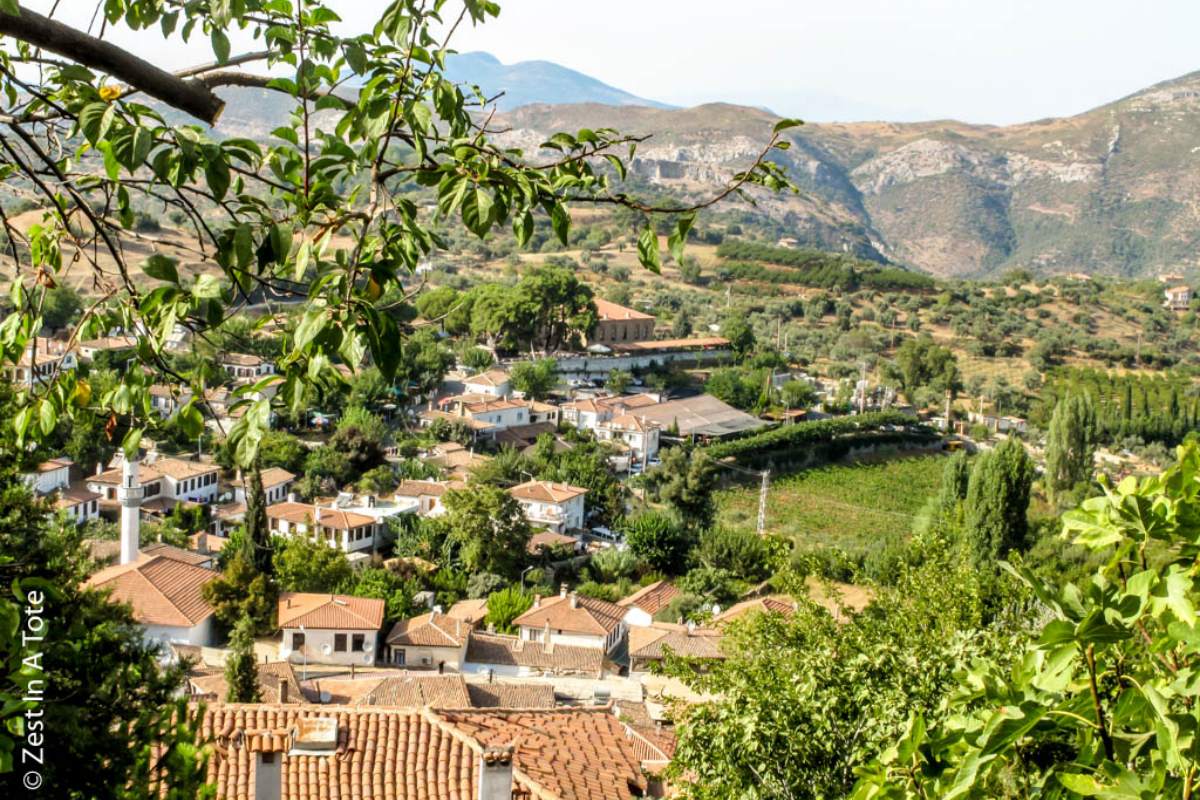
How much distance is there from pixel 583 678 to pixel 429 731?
397 inches

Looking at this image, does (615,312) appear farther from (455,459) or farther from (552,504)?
(552,504)

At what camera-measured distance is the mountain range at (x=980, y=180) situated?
9662cm

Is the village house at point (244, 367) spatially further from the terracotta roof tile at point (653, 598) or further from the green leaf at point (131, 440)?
the green leaf at point (131, 440)

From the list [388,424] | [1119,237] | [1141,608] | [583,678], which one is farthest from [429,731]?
[1119,237]

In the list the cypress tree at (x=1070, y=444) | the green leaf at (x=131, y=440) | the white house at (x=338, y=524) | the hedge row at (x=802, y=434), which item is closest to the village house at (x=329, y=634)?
the white house at (x=338, y=524)

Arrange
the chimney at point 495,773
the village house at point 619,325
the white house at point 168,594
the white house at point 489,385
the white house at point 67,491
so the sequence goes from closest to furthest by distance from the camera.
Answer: the chimney at point 495,773 < the white house at point 168,594 < the white house at point 67,491 < the white house at point 489,385 < the village house at point 619,325

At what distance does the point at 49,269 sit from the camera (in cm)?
228

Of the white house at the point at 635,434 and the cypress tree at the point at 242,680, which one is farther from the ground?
the cypress tree at the point at 242,680

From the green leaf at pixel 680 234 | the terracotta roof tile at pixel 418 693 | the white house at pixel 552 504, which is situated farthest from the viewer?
the white house at pixel 552 504

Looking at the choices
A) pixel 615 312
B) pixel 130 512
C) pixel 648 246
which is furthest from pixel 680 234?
pixel 615 312

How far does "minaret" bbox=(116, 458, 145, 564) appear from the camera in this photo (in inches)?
656

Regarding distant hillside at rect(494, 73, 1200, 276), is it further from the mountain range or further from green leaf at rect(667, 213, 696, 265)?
green leaf at rect(667, 213, 696, 265)

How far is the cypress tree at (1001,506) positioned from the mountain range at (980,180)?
71229 millimetres

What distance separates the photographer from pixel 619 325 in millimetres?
44312
